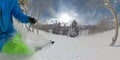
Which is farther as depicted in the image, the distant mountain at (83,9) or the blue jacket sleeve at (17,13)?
the distant mountain at (83,9)

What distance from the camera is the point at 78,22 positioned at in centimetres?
475

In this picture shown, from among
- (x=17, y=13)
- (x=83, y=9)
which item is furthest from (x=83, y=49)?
(x=17, y=13)

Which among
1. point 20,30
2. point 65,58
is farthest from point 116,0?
point 20,30

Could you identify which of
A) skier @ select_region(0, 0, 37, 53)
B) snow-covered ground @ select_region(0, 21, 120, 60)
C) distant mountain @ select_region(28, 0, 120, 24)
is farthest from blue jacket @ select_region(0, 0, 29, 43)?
distant mountain @ select_region(28, 0, 120, 24)

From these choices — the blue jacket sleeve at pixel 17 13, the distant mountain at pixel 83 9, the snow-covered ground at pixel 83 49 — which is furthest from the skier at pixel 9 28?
the distant mountain at pixel 83 9

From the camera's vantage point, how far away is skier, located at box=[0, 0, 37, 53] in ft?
5.18

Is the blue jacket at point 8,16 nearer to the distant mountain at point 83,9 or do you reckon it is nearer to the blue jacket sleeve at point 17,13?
the blue jacket sleeve at point 17,13

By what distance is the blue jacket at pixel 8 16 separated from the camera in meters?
1.62

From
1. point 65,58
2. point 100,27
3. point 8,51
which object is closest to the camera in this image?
point 8,51

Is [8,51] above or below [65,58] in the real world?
above

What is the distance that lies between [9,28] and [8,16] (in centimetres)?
7

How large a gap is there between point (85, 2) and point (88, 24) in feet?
1.11

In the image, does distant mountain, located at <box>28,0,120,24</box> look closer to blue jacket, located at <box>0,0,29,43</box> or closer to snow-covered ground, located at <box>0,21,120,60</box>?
snow-covered ground, located at <box>0,21,120,60</box>

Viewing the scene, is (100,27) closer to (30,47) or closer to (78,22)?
(78,22)
